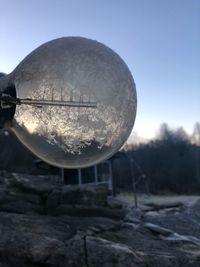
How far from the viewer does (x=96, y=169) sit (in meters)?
24.3

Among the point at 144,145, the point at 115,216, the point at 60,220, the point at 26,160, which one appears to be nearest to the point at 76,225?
the point at 60,220

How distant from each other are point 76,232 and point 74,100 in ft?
18.4

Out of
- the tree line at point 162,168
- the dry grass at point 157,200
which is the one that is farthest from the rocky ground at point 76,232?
the tree line at point 162,168

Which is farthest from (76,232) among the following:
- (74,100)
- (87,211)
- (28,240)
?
(74,100)

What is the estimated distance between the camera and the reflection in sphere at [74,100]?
1.79 m

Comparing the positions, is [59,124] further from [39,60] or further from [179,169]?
[179,169]

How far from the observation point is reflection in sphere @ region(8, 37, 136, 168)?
1791 mm

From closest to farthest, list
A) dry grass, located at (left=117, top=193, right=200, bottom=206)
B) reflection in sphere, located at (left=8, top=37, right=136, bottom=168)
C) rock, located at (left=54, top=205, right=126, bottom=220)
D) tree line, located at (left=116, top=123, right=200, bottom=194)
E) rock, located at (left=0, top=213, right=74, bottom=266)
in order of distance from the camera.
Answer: reflection in sphere, located at (left=8, top=37, right=136, bottom=168) → rock, located at (left=0, top=213, right=74, bottom=266) → rock, located at (left=54, top=205, right=126, bottom=220) → dry grass, located at (left=117, top=193, right=200, bottom=206) → tree line, located at (left=116, top=123, right=200, bottom=194)

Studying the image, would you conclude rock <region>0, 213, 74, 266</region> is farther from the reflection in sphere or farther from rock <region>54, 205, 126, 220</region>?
the reflection in sphere

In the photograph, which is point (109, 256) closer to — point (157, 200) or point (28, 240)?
point (28, 240)

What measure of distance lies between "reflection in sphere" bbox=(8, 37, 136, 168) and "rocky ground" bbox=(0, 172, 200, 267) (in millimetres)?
4128

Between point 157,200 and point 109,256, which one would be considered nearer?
point 109,256

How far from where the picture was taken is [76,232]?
281 inches

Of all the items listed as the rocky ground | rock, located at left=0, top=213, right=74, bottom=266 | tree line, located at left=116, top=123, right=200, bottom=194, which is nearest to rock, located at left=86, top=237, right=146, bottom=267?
the rocky ground
